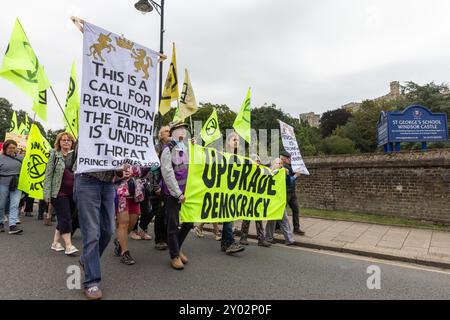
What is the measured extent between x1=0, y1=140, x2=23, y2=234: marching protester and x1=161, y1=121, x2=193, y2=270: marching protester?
3943 mm

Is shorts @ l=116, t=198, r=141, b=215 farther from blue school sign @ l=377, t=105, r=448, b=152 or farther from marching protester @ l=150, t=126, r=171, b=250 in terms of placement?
blue school sign @ l=377, t=105, r=448, b=152

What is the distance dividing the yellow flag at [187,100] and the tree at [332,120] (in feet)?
162

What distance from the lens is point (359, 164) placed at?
1019cm

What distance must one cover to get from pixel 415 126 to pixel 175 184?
358 inches

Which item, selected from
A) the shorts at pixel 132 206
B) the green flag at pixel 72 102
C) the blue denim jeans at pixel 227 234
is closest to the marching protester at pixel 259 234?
the blue denim jeans at pixel 227 234

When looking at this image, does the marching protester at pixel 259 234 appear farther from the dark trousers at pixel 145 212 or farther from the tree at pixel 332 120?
the tree at pixel 332 120

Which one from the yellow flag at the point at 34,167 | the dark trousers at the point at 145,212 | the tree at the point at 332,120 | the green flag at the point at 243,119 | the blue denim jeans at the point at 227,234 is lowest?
the blue denim jeans at the point at 227,234

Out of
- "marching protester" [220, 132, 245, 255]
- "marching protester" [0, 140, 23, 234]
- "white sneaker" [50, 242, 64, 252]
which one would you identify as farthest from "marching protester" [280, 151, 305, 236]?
"marching protester" [0, 140, 23, 234]

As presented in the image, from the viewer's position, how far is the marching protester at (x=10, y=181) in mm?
6430

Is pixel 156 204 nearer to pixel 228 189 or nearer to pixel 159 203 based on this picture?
pixel 159 203

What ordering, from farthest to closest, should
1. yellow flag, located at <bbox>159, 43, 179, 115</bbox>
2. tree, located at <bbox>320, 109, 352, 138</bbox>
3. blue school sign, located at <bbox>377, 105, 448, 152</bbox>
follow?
tree, located at <bbox>320, 109, 352, 138</bbox>
blue school sign, located at <bbox>377, 105, 448, 152</bbox>
yellow flag, located at <bbox>159, 43, 179, 115</bbox>

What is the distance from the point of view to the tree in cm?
5325

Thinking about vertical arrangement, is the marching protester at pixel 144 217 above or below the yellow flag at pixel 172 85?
below

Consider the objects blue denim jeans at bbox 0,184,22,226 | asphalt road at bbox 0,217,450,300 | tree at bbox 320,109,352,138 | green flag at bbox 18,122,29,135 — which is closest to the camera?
asphalt road at bbox 0,217,450,300
